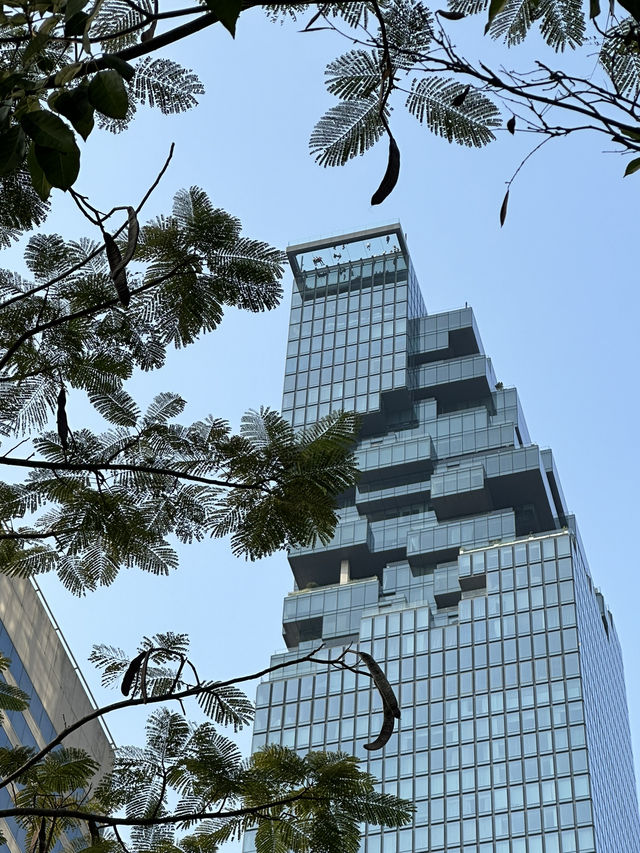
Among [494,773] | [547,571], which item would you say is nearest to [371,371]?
[547,571]

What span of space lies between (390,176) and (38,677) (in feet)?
99.9

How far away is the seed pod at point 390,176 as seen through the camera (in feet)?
14.6

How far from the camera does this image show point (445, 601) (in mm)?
100812

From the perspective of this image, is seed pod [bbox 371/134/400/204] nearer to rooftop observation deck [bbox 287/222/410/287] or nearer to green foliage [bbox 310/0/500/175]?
green foliage [bbox 310/0/500/175]

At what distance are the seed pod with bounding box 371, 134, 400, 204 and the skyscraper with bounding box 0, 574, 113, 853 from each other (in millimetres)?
26717

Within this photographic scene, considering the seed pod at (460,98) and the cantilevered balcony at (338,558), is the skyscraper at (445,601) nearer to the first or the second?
the cantilevered balcony at (338,558)

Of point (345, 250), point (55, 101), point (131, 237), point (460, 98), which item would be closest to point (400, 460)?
point (345, 250)

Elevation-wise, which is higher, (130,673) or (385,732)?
(130,673)

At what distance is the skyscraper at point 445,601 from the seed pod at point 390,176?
81.1m

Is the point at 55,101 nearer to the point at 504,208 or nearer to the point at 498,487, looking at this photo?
the point at 504,208

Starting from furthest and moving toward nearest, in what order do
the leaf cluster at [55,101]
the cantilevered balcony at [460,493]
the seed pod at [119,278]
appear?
the cantilevered balcony at [460,493]
the seed pod at [119,278]
the leaf cluster at [55,101]

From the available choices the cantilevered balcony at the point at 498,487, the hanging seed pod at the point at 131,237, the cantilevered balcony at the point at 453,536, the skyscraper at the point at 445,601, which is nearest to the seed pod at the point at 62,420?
the hanging seed pod at the point at 131,237

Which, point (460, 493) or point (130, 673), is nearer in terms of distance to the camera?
point (130, 673)

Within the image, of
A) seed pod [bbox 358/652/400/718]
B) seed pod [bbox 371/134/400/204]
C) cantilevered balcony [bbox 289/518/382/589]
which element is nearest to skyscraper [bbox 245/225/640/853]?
cantilevered balcony [bbox 289/518/382/589]
